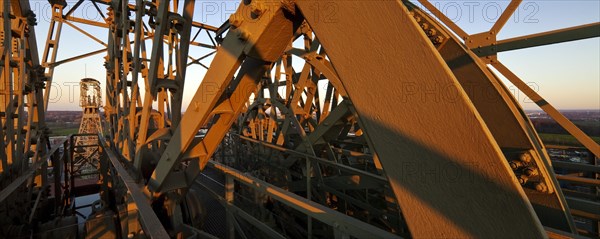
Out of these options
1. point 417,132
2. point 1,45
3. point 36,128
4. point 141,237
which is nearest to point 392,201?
point 141,237

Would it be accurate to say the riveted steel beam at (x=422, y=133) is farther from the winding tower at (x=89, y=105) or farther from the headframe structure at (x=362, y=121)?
the winding tower at (x=89, y=105)

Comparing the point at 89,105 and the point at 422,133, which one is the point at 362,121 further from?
the point at 89,105

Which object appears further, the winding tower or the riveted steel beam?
the winding tower

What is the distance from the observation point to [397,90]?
3.40 feet

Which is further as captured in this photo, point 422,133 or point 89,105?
point 89,105

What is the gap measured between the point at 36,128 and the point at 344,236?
8267mm

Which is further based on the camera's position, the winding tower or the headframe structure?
the winding tower

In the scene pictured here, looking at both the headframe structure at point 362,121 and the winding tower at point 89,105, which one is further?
the winding tower at point 89,105

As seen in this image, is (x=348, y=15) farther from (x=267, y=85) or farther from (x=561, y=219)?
(x=267, y=85)

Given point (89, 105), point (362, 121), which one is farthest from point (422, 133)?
point (89, 105)

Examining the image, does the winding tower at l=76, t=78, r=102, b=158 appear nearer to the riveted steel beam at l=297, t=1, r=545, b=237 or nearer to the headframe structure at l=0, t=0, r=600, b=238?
the headframe structure at l=0, t=0, r=600, b=238

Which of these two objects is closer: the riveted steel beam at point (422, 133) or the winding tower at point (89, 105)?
the riveted steel beam at point (422, 133)

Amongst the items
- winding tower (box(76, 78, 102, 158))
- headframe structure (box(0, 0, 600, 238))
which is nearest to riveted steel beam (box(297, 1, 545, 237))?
headframe structure (box(0, 0, 600, 238))

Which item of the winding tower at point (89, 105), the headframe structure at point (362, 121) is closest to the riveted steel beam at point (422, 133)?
the headframe structure at point (362, 121)
